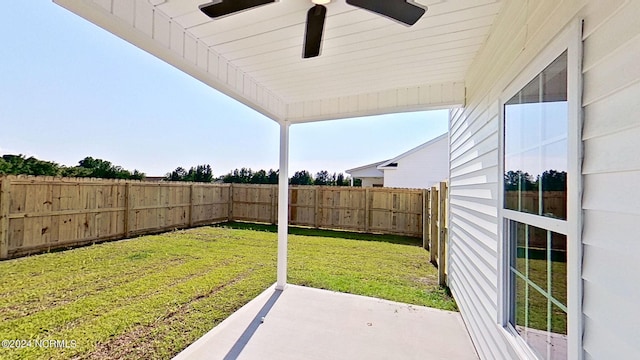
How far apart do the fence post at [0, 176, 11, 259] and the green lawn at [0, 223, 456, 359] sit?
34 centimetres

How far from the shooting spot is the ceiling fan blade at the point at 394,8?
5.24ft

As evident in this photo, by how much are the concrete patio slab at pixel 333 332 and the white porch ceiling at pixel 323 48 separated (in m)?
2.34

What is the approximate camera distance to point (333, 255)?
615 cm

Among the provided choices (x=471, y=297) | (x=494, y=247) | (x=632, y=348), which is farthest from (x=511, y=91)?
(x=471, y=297)

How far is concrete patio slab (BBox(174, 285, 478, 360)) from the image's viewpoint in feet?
8.53

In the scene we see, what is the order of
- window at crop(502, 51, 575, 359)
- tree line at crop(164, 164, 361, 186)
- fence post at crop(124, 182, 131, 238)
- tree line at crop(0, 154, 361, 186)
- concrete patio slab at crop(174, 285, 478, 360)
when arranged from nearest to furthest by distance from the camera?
window at crop(502, 51, 575, 359) < concrete patio slab at crop(174, 285, 478, 360) < fence post at crop(124, 182, 131, 238) < tree line at crop(0, 154, 361, 186) < tree line at crop(164, 164, 361, 186)

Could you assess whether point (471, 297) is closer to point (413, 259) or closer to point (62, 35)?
point (413, 259)

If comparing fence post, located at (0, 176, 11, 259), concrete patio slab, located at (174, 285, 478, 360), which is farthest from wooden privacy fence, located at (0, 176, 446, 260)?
concrete patio slab, located at (174, 285, 478, 360)

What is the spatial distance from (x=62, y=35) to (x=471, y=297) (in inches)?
260

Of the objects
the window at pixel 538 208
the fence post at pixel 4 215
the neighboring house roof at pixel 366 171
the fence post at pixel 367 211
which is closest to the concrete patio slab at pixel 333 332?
the window at pixel 538 208

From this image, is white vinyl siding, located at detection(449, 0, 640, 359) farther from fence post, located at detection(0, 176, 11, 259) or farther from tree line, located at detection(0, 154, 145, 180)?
tree line, located at detection(0, 154, 145, 180)

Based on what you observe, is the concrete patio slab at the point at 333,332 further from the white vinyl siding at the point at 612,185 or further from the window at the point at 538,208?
the white vinyl siding at the point at 612,185

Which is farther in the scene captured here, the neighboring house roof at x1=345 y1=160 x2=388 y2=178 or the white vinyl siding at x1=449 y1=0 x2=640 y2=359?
the neighboring house roof at x1=345 y1=160 x2=388 y2=178

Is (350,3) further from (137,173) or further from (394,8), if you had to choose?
(137,173)
